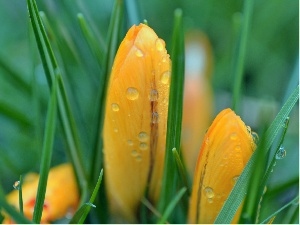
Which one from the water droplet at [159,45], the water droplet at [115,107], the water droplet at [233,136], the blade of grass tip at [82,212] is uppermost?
the water droplet at [159,45]

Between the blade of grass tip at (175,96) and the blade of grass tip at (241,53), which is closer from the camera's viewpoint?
the blade of grass tip at (175,96)

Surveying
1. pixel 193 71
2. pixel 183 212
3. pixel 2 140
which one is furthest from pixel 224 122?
pixel 2 140

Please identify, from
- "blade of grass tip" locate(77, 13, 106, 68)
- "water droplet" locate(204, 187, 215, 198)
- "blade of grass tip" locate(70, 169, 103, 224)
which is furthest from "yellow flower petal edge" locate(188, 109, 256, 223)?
"blade of grass tip" locate(77, 13, 106, 68)

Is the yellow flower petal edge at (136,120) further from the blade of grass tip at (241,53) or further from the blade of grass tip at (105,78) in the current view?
the blade of grass tip at (241,53)

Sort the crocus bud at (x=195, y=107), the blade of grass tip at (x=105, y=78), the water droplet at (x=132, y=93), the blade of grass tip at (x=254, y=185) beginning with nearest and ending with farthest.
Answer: the blade of grass tip at (x=254, y=185) → the water droplet at (x=132, y=93) → the blade of grass tip at (x=105, y=78) → the crocus bud at (x=195, y=107)

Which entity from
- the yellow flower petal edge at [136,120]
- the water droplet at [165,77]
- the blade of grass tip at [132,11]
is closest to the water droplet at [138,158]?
the yellow flower petal edge at [136,120]

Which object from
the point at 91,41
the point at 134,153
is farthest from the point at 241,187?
the point at 91,41
